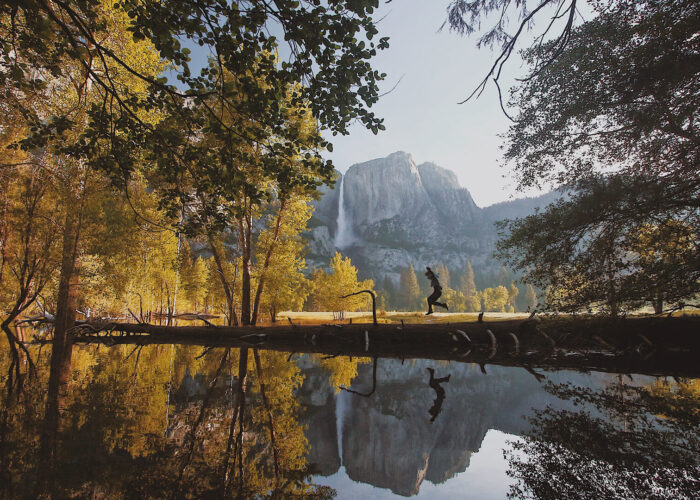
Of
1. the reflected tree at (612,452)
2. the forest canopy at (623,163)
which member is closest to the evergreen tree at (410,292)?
the forest canopy at (623,163)

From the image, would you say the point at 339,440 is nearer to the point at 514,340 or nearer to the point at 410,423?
the point at 410,423

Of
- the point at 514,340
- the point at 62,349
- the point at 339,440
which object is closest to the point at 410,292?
the point at 514,340

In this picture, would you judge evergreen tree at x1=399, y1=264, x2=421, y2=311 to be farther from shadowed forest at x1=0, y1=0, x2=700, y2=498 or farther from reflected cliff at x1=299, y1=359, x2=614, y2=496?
reflected cliff at x1=299, y1=359, x2=614, y2=496

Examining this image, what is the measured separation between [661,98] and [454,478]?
1102 centimetres

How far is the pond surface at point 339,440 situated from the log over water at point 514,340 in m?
3.27

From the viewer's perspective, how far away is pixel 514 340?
10.3 metres

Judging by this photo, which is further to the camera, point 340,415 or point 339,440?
point 340,415

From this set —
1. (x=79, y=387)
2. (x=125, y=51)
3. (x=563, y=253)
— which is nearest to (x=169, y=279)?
(x=125, y=51)

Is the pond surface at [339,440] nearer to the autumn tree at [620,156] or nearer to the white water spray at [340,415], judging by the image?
the white water spray at [340,415]

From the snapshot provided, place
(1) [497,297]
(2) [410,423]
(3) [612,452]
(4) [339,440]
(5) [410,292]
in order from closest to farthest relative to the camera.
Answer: (3) [612,452] → (4) [339,440] → (2) [410,423] → (1) [497,297] → (5) [410,292]


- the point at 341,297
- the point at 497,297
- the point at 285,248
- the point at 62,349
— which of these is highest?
the point at 285,248

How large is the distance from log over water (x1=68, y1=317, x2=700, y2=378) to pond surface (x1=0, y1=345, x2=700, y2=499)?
3.27m

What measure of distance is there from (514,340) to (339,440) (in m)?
9.42

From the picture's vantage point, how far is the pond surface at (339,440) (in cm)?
200
